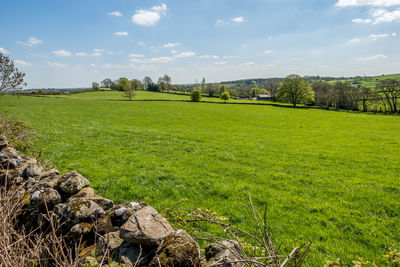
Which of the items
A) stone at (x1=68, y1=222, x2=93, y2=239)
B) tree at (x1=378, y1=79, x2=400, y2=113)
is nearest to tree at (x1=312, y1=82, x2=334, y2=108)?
tree at (x1=378, y1=79, x2=400, y2=113)

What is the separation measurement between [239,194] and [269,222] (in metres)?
1.58

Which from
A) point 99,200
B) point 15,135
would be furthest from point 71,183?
point 15,135

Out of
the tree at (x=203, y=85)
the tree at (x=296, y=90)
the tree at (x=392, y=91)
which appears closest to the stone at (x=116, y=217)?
the tree at (x=296, y=90)

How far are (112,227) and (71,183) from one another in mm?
1524

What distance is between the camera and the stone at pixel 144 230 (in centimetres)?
248

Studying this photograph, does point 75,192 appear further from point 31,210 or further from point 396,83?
point 396,83

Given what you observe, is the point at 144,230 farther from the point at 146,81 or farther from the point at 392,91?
the point at 146,81

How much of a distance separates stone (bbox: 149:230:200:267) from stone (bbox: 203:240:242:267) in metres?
0.18

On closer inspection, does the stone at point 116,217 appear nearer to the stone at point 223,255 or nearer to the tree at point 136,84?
the stone at point 223,255

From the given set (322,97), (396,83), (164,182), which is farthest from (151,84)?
(164,182)

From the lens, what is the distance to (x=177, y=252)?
2328mm

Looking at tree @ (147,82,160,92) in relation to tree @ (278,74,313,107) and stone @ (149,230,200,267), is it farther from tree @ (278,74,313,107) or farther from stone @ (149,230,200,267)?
stone @ (149,230,200,267)

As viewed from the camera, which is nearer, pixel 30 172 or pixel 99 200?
pixel 99 200

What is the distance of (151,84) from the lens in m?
112
